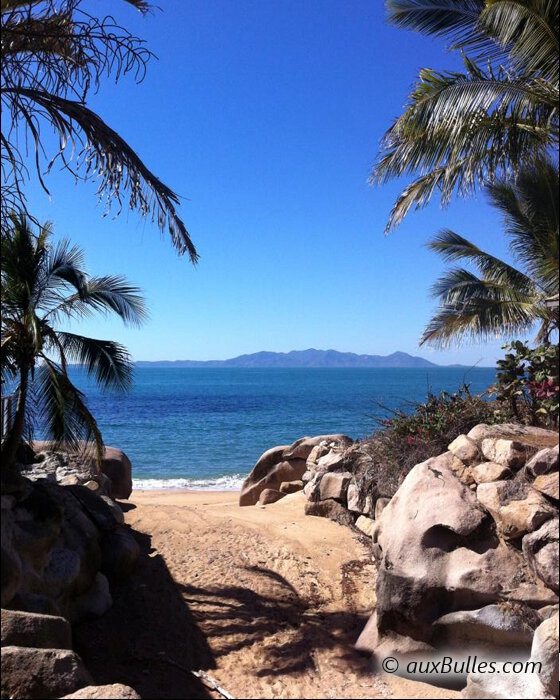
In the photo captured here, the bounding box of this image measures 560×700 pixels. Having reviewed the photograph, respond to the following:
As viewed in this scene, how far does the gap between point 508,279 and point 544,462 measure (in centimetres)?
547

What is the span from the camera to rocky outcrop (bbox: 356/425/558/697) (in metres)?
5.17

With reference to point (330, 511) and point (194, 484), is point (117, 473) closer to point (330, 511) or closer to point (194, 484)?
point (330, 511)

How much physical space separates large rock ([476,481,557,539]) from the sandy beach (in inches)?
63.5

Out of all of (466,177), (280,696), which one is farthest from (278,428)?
(280,696)

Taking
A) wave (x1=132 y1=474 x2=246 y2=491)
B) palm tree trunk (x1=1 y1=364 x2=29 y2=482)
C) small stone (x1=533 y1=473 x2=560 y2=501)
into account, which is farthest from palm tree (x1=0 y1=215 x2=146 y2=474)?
wave (x1=132 y1=474 x2=246 y2=491)

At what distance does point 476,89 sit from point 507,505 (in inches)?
212

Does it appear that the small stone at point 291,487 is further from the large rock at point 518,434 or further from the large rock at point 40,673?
the large rock at point 40,673

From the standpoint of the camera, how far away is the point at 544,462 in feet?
19.0

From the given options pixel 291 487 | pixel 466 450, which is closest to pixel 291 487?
pixel 291 487

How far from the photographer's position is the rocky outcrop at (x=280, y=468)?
1424cm

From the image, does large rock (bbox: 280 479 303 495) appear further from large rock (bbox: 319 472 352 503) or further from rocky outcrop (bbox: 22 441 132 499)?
rocky outcrop (bbox: 22 441 132 499)

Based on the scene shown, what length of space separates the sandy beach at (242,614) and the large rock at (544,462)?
225cm

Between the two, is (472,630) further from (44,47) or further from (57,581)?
(44,47)

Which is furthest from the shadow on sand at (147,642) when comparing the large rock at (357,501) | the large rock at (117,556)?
the large rock at (357,501)
